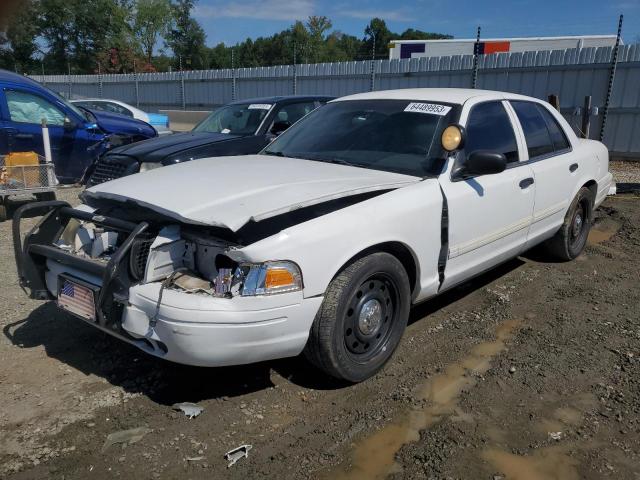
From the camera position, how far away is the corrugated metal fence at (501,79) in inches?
491

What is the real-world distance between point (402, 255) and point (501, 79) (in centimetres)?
1198

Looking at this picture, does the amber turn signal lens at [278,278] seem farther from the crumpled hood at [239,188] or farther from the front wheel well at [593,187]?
the front wheel well at [593,187]

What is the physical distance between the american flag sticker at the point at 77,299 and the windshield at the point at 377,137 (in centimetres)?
190

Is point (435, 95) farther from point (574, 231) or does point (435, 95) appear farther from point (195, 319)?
point (195, 319)

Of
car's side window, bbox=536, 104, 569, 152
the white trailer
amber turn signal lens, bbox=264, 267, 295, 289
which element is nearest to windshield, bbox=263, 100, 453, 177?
amber turn signal lens, bbox=264, 267, 295, 289

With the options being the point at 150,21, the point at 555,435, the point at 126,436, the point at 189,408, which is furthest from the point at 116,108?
the point at 150,21

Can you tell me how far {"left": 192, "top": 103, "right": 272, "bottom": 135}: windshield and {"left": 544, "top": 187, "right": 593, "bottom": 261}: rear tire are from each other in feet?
13.4

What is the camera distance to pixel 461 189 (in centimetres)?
383

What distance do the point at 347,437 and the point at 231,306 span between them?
2.98ft

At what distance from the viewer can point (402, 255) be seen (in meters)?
3.55

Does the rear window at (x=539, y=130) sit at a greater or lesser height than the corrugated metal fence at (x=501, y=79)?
lesser

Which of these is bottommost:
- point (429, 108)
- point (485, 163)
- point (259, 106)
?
point (485, 163)

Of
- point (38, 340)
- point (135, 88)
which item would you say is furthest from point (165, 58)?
point (38, 340)

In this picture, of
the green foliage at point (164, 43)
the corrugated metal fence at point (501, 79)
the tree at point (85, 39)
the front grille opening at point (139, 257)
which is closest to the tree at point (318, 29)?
the green foliage at point (164, 43)
